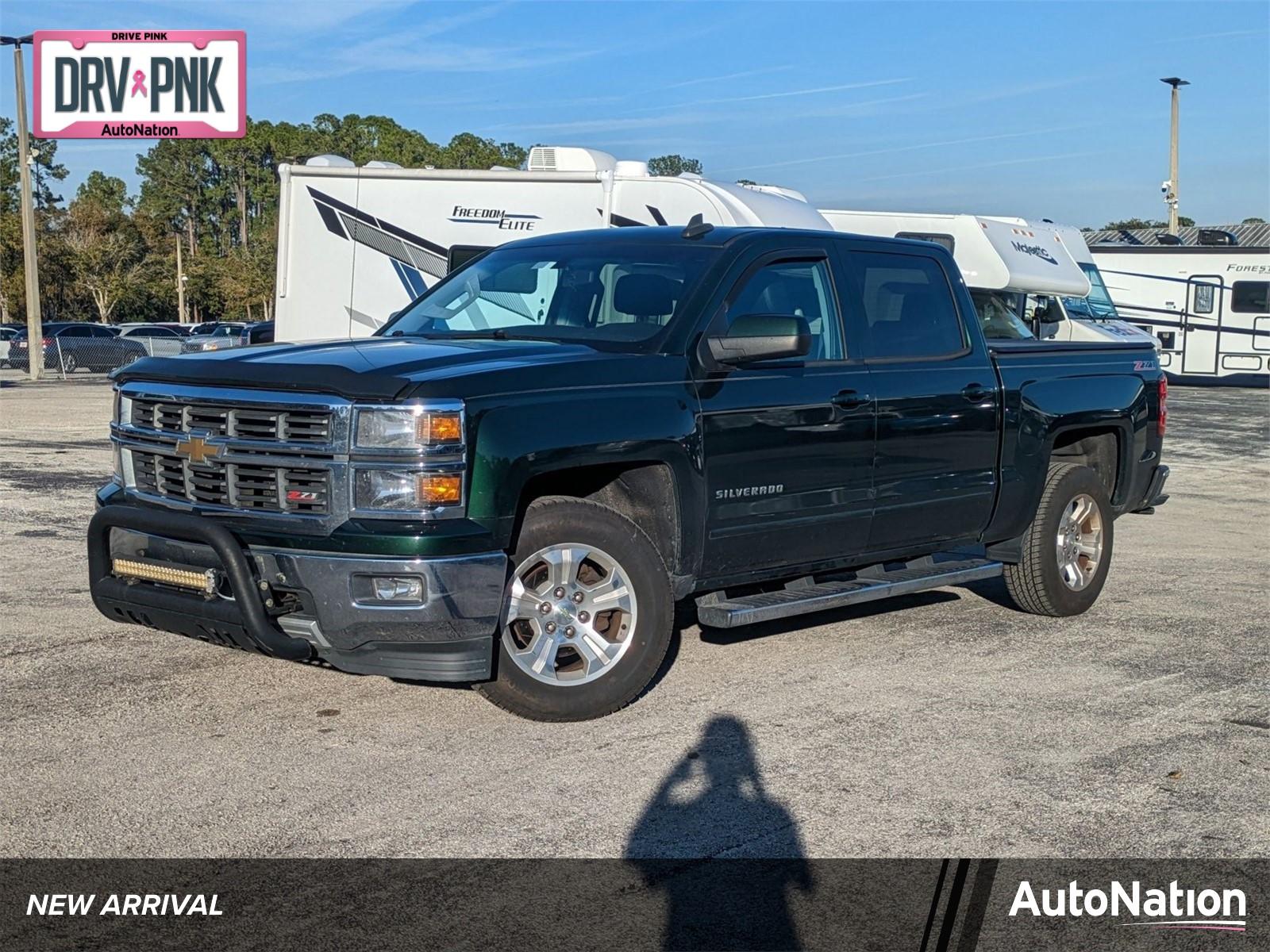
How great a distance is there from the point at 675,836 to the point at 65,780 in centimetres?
209

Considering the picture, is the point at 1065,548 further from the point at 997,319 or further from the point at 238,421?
the point at 997,319

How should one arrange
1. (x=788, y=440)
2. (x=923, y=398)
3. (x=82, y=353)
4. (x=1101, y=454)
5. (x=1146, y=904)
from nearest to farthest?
(x=1146, y=904) < (x=788, y=440) < (x=923, y=398) < (x=1101, y=454) < (x=82, y=353)

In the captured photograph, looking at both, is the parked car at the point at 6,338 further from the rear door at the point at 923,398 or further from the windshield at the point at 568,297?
the rear door at the point at 923,398

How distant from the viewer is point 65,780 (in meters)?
5.02

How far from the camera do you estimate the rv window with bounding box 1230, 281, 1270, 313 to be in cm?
3002

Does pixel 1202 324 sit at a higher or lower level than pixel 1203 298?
lower

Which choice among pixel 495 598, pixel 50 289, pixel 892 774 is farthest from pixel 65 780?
pixel 50 289

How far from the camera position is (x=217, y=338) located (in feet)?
149

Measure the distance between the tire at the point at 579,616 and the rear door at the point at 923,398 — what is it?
1540 millimetres

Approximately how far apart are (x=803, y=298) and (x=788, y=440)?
82 cm

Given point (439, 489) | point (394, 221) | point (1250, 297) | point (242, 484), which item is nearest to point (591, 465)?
point (439, 489)

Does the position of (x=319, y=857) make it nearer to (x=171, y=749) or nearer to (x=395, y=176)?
(x=171, y=749)

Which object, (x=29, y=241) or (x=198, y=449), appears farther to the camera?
(x=29, y=241)

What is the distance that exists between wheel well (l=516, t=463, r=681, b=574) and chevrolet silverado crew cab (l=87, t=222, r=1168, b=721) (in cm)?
1
